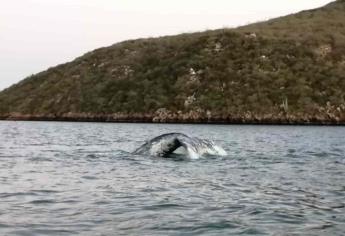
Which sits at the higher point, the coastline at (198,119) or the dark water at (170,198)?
the coastline at (198,119)

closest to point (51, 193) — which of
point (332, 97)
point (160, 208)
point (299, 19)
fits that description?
point (160, 208)

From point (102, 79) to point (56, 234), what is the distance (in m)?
137

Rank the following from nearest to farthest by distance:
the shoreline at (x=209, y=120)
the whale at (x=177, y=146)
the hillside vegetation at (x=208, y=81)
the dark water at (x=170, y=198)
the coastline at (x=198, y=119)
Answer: the dark water at (x=170, y=198) < the whale at (x=177, y=146) < the shoreline at (x=209, y=120) < the coastline at (x=198, y=119) < the hillside vegetation at (x=208, y=81)

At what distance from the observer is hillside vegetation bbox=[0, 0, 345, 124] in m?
113

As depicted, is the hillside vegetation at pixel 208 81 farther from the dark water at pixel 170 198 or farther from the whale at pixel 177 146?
the dark water at pixel 170 198

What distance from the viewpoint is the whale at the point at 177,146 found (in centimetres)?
3067

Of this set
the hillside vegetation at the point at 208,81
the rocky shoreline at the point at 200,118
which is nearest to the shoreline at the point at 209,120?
the rocky shoreline at the point at 200,118

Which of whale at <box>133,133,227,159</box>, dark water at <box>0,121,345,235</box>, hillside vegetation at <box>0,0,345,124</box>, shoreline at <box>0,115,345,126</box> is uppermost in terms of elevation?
hillside vegetation at <box>0,0,345,124</box>

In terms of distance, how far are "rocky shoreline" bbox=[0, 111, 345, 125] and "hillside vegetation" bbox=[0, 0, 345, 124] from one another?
190 mm

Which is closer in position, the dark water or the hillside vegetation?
the dark water

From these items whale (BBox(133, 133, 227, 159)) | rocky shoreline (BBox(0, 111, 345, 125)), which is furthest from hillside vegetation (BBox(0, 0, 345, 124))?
whale (BBox(133, 133, 227, 159))

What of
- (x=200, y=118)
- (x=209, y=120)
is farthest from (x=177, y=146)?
(x=200, y=118)

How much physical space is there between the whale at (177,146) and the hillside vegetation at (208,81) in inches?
2932

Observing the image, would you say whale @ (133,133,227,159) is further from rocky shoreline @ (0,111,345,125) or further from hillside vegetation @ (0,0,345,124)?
hillside vegetation @ (0,0,345,124)
